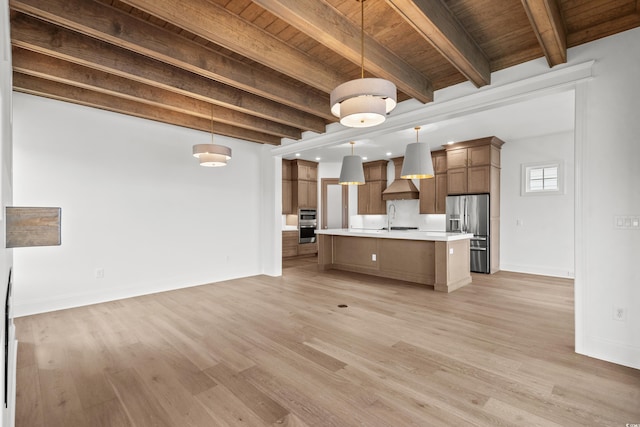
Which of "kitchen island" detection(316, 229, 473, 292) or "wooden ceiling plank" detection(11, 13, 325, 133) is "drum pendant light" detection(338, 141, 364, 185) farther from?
"wooden ceiling plank" detection(11, 13, 325, 133)

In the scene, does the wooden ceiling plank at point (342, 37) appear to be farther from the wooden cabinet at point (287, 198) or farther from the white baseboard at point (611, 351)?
the wooden cabinet at point (287, 198)

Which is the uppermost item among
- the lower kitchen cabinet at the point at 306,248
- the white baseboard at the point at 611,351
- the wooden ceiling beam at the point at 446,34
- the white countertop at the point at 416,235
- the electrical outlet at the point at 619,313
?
the wooden ceiling beam at the point at 446,34

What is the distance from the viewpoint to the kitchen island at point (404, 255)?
498 cm

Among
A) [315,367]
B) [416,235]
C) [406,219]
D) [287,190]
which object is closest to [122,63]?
[315,367]

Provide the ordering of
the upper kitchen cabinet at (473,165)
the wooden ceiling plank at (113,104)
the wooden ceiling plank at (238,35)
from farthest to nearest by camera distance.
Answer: the upper kitchen cabinet at (473,165), the wooden ceiling plank at (113,104), the wooden ceiling plank at (238,35)

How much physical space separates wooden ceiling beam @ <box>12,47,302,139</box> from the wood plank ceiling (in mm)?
12

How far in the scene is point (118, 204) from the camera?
15.0 feet

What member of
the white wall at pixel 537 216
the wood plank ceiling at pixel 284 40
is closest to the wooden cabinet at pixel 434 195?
the white wall at pixel 537 216

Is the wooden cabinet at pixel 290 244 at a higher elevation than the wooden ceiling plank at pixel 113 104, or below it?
below

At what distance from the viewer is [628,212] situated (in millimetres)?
2572

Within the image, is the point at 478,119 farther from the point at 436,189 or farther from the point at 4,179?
the point at 4,179

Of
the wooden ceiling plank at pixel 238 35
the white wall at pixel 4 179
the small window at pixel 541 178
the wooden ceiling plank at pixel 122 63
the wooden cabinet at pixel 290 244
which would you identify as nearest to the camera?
the white wall at pixel 4 179

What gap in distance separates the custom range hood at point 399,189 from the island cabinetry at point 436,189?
23 cm

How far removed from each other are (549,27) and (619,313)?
7.85 ft
